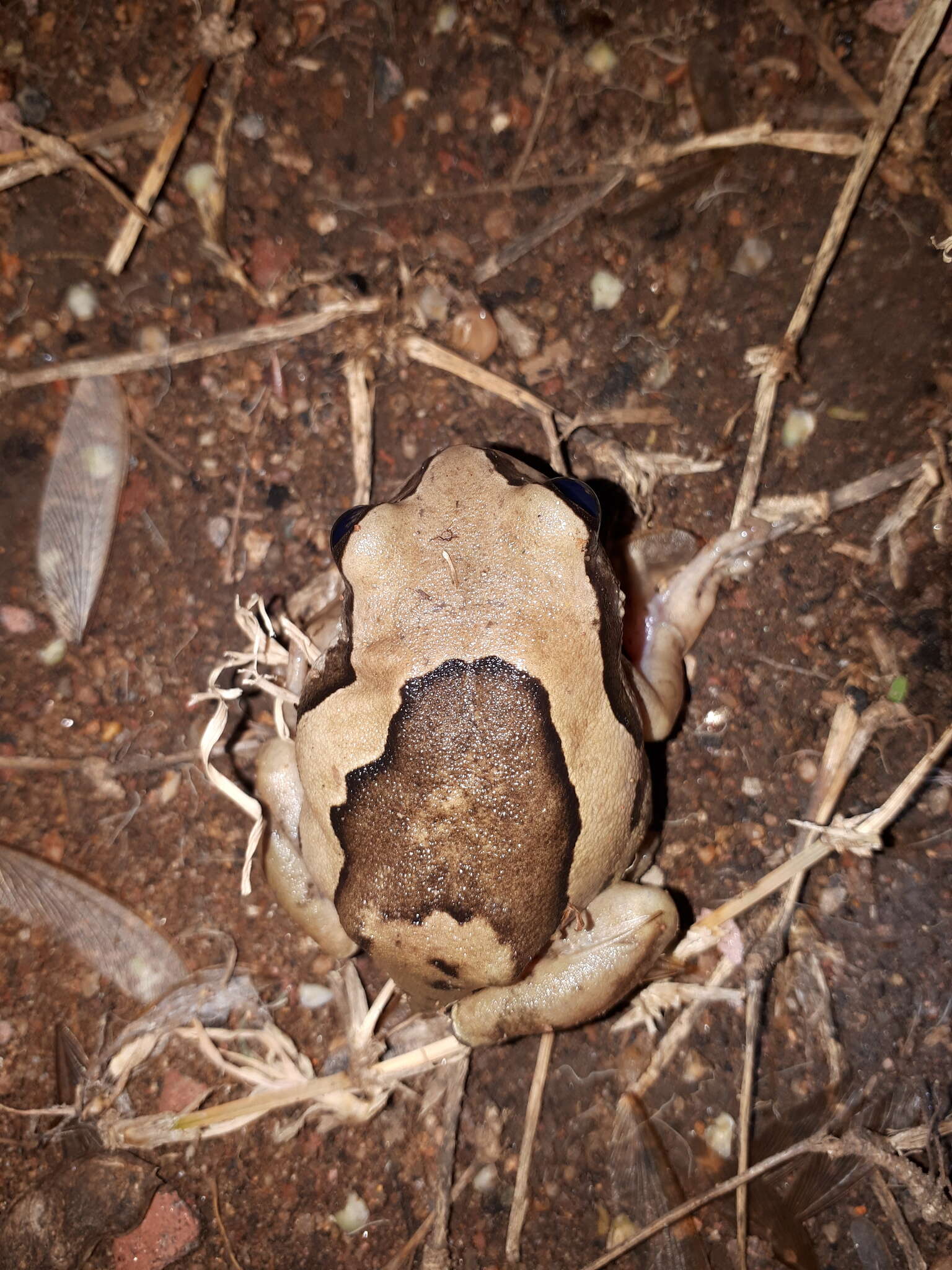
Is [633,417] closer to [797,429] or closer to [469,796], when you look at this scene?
[797,429]

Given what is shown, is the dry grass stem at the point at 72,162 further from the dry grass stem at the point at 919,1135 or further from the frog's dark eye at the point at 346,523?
the dry grass stem at the point at 919,1135

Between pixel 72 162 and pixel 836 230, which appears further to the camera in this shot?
pixel 72 162

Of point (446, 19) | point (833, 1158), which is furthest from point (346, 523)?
point (833, 1158)

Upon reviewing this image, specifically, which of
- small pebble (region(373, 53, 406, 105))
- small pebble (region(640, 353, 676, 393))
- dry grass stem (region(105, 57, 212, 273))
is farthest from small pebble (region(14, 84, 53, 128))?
small pebble (region(640, 353, 676, 393))

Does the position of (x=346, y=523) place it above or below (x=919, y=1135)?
above

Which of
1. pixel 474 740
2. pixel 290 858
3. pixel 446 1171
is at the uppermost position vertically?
pixel 474 740

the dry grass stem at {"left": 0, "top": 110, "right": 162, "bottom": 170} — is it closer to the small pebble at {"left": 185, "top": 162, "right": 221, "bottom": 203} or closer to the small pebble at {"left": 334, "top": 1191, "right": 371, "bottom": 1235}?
the small pebble at {"left": 185, "top": 162, "right": 221, "bottom": 203}

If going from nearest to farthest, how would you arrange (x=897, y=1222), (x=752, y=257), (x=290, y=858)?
(x=290, y=858) → (x=897, y=1222) → (x=752, y=257)
